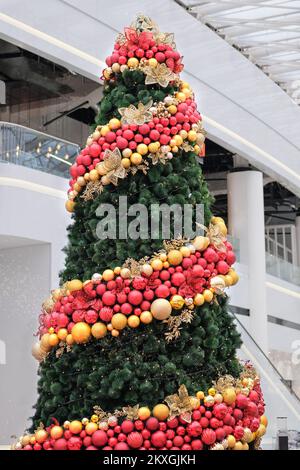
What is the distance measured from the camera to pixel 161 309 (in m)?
4.72

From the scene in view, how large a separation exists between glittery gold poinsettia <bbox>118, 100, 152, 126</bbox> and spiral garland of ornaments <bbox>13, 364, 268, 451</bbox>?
5.77 feet

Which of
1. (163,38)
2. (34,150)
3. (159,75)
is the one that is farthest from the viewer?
(34,150)

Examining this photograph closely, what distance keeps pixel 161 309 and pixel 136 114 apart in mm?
1327

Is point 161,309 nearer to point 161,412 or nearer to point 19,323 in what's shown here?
point 161,412

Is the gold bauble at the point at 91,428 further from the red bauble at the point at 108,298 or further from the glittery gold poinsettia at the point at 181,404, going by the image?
the red bauble at the point at 108,298

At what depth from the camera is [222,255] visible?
5215 mm

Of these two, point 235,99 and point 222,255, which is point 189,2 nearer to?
point 235,99

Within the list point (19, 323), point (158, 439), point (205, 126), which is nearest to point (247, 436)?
point (158, 439)

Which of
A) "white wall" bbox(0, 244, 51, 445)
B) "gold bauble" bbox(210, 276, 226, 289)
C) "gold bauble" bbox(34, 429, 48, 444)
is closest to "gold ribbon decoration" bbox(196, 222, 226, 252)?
"gold bauble" bbox(210, 276, 226, 289)

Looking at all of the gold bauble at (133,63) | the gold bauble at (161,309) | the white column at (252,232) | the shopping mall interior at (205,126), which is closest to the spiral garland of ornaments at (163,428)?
the gold bauble at (161,309)

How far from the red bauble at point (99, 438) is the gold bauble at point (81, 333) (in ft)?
1.85

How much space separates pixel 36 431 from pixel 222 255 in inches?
64.9
